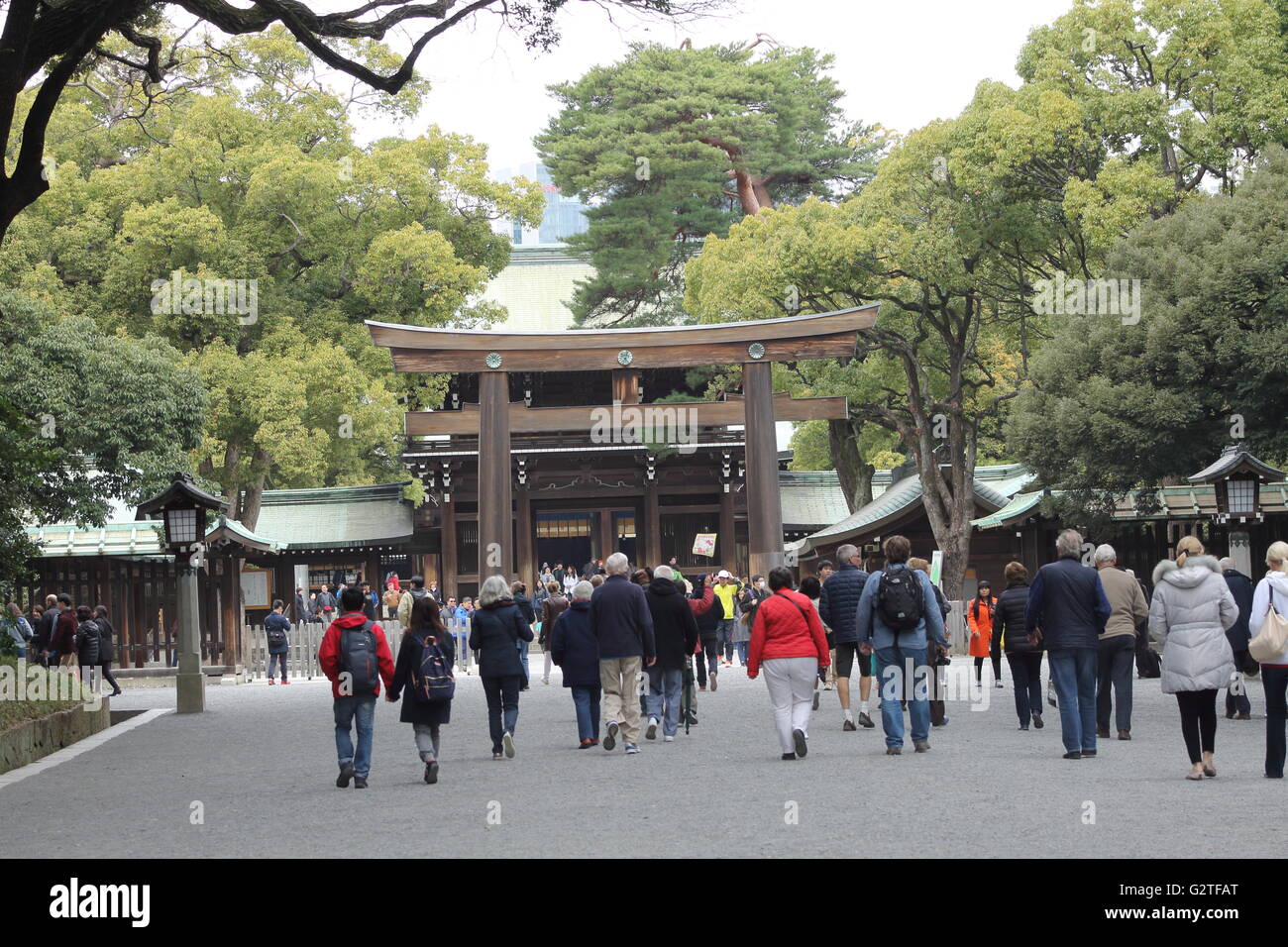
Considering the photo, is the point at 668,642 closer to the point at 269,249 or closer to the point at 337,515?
the point at 269,249

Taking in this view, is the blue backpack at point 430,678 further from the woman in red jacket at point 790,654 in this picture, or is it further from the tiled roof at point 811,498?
the tiled roof at point 811,498

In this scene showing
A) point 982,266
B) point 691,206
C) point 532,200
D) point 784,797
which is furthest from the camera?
point 691,206

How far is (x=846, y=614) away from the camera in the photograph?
15.0 m

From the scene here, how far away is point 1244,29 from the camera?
26.3 m

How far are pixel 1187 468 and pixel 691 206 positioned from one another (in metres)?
→ 23.1

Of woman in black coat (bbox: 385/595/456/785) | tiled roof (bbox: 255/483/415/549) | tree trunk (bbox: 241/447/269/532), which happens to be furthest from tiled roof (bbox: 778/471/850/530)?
woman in black coat (bbox: 385/595/456/785)

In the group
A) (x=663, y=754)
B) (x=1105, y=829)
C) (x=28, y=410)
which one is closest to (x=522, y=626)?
(x=663, y=754)

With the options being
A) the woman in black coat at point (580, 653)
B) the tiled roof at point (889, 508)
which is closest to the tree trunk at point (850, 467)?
the tiled roof at point (889, 508)

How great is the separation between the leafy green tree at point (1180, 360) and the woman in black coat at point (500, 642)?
1276cm

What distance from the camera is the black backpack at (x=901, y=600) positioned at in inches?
505

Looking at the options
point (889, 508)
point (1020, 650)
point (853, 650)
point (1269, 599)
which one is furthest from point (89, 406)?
point (1269, 599)

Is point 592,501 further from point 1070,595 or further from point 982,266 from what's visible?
point 1070,595

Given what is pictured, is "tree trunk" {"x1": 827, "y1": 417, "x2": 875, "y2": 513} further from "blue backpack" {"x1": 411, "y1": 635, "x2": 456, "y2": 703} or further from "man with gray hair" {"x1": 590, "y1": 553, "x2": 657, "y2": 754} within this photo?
"blue backpack" {"x1": 411, "y1": 635, "x2": 456, "y2": 703}

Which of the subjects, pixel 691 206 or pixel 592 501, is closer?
pixel 592 501
